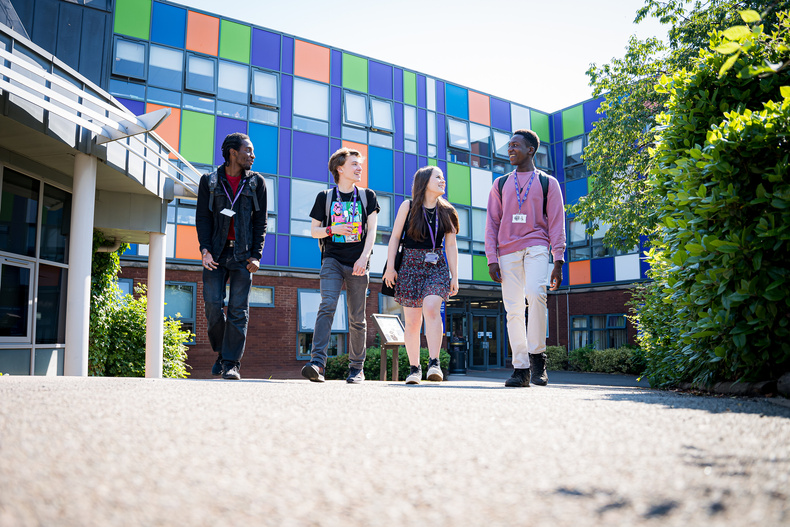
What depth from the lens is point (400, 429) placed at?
84.7 inches

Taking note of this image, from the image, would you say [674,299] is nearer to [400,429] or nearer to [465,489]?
[400,429]

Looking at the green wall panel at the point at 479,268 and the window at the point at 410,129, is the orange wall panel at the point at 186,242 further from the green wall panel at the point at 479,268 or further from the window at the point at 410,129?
the green wall panel at the point at 479,268

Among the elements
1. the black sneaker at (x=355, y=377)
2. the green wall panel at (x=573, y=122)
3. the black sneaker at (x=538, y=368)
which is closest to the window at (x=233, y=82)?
the green wall panel at (x=573, y=122)

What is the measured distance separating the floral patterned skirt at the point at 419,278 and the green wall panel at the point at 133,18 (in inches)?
604

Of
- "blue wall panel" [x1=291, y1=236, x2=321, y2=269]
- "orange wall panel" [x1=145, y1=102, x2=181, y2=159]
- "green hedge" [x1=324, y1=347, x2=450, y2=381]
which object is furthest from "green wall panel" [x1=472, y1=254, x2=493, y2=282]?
"orange wall panel" [x1=145, y1=102, x2=181, y2=159]

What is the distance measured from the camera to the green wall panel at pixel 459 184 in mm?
22906

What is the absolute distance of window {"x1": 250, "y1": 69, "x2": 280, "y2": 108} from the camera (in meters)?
18.9

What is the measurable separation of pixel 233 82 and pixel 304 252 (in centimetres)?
573

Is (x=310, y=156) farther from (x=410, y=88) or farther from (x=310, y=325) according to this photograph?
(x=310, y=325)

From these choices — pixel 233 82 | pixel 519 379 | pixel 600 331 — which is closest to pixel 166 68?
pixel 233 82

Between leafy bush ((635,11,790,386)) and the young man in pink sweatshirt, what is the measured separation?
3.40ft

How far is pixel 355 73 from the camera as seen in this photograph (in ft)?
68.8

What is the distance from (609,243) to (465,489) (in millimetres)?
14521

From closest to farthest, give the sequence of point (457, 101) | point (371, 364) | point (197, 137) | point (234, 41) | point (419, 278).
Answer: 1. point (419, 278)
2. point (371, 364)
3. point (197, 137)
4. point (234, 41)
5. point (457, 101)
